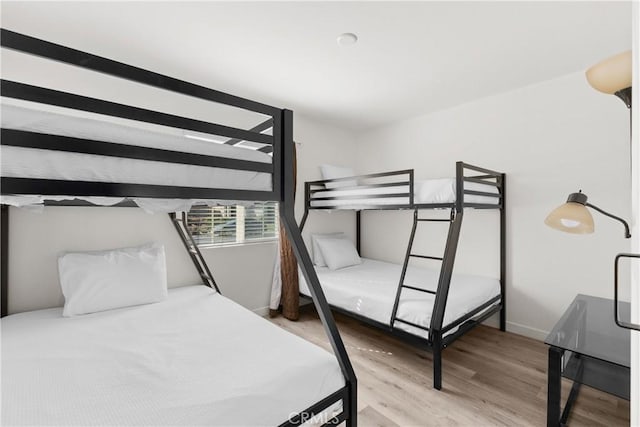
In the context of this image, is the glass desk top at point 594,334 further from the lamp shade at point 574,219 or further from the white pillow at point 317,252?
the white pillow at point 317,252

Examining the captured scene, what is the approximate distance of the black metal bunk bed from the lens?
6.80 feet

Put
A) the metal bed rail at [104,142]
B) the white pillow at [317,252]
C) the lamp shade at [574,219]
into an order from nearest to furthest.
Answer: the metal bed rail at [104,142] → the lamp shade at [574,219] → the white pillow at [317,252]

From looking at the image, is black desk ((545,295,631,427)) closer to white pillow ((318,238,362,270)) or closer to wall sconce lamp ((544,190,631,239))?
wall sconce lamp ((544,190,631,239))

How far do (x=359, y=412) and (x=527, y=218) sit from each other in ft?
7.90

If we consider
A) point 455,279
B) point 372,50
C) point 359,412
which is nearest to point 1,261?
point 359,412

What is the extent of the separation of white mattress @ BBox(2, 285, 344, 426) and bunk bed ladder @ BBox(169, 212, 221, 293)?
0.82m

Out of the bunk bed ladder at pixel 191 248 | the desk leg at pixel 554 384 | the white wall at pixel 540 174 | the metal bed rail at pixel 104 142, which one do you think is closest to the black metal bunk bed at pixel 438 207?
the white wall at pixel 540 174

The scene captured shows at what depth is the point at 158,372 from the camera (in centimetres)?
121

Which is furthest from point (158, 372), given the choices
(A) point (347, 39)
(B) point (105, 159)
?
(A) point (347, 39)

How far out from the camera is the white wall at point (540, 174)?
2.42 meters

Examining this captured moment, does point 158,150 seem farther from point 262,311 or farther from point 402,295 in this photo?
point 262,311

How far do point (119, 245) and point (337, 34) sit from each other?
7.91 feet
